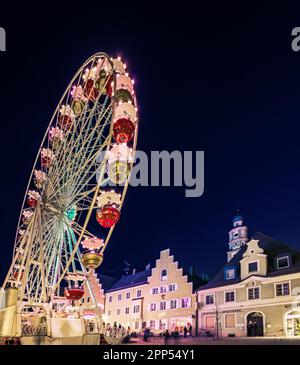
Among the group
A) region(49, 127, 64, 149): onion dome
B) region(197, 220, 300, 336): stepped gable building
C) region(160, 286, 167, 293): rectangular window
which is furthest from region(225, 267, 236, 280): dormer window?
region(49, 127, 64, 149): onion dome

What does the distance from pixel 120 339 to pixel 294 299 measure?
19894mm

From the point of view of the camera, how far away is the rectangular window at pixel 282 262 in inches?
1706

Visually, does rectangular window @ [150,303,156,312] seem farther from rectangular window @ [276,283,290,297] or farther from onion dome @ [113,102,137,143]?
onion dome @ [113,102,137,143]

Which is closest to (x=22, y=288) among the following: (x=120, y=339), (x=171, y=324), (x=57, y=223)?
(x=57, y=223)

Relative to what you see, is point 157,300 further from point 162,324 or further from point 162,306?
point 162,324

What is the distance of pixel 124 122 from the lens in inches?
974

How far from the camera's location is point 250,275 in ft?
149

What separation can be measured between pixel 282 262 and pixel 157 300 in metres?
20.4

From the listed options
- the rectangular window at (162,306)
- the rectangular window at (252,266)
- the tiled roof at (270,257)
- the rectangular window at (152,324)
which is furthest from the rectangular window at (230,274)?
the rectangular window at (152,324)

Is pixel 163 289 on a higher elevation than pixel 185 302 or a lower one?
higher

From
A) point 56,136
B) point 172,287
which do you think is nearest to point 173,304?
point 172,287

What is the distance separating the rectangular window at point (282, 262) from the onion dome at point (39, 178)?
2602cm
